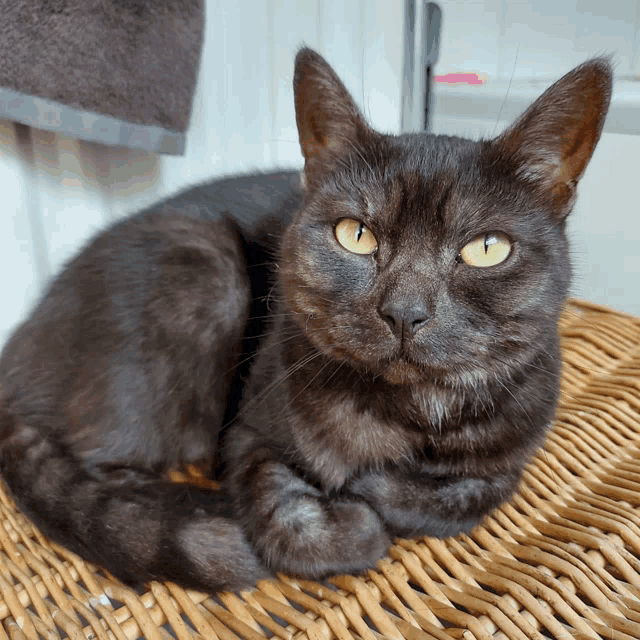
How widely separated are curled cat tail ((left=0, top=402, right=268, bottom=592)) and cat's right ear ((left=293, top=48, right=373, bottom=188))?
46 cm

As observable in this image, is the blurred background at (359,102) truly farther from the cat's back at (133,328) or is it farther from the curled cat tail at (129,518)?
the curled cat tail at (129,518)

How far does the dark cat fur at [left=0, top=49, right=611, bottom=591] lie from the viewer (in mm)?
688

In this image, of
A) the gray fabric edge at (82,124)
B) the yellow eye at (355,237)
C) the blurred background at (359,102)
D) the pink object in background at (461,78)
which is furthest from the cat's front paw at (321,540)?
the pink object in background at (461,78)

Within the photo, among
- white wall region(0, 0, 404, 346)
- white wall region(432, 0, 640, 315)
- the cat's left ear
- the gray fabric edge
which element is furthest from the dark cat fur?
white wall region(432, 0, 640, 315)

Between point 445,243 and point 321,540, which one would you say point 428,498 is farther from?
point 445,243

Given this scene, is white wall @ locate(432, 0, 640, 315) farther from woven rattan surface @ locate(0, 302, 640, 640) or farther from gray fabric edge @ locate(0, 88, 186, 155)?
woven rattan surface @ locate(0, 302, 640, 640)

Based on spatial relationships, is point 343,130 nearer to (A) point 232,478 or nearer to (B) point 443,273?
(B) point 443,273

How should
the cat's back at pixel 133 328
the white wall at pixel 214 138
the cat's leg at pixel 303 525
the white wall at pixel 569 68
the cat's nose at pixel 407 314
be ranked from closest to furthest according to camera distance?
A: the cat's nose at pixel 407 314
the cat's leg at pixel 303 525
the cat's back at pixel 133 328
the white wall at pixel 214 138
the white wall at pixel 569 68

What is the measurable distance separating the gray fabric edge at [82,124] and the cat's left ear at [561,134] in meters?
0.62

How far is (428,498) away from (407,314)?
0.29m

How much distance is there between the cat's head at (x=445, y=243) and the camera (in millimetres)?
663

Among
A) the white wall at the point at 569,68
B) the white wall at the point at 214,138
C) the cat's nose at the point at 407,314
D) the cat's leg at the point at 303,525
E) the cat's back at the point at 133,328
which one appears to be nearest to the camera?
the cat's nose at the point at 407,314

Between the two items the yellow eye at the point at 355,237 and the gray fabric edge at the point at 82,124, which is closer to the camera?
the yellow eye at the point at 355,237

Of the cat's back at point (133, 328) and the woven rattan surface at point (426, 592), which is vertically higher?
the cat's back at point (133, 328)
